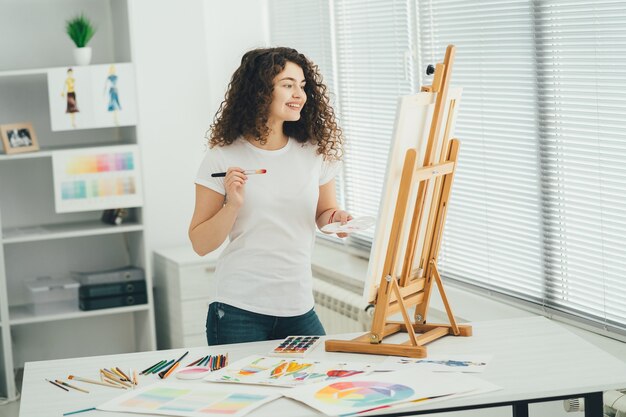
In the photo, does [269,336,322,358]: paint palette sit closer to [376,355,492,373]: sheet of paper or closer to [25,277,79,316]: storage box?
[376,355,492,373]: sheet of paper

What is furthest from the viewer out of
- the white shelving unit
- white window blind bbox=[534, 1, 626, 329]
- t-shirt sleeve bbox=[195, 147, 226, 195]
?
the white shelving unit

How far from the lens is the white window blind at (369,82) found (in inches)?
158

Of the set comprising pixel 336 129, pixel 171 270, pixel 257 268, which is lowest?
pixel 171 270

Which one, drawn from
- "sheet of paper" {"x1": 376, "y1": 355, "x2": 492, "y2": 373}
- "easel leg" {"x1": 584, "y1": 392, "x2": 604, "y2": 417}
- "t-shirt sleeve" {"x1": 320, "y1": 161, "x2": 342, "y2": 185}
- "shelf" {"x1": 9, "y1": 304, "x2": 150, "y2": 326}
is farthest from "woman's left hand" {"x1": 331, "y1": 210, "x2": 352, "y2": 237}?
"shelf" {"x1": 9, "y1": 304, "x2": 150, "y2": 326}

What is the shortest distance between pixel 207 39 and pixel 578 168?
9.08ft

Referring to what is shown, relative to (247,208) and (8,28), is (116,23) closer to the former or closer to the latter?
(8,28)

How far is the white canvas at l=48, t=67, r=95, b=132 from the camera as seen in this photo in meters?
4.47

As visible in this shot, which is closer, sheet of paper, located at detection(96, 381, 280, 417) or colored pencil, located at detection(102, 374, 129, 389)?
sheet of paper, located at detection(96, 381, 280, 417)

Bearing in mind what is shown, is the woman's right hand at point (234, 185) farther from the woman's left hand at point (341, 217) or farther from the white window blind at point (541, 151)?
the white window blind at point (541, 151)

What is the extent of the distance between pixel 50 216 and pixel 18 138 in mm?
531

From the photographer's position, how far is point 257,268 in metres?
2.68

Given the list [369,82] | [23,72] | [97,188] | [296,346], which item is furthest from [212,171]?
[23,72]

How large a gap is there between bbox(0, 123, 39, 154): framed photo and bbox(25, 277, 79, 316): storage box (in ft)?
2.27

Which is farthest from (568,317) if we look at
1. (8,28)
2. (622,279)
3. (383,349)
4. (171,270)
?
(8,28)
